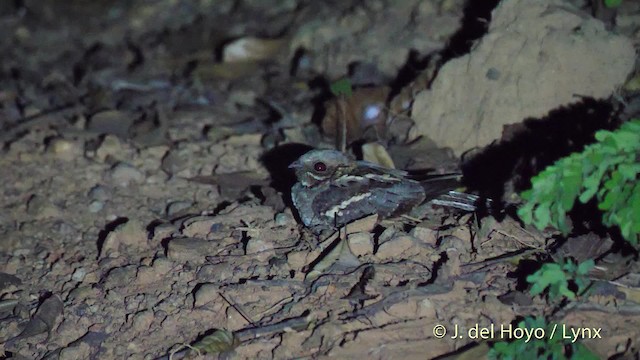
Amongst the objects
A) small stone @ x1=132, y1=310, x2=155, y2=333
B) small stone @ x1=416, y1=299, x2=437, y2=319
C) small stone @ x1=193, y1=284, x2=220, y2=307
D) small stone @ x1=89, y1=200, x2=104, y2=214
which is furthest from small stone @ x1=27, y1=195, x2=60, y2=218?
small stone @ x1=416, y1=299, x2=437, y2=319

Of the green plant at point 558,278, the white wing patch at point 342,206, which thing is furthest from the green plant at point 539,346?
the white wing patch at point 342,206

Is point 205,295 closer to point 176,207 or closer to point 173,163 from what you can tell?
point 176,207

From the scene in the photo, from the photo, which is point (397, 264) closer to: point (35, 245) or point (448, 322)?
point (448, 322)

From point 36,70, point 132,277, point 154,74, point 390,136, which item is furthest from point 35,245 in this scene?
point 36,70

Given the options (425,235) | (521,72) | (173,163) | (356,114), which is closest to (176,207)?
(173,163)

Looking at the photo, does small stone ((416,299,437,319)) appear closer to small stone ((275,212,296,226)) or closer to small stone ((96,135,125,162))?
small stone ((275,212,296,226))

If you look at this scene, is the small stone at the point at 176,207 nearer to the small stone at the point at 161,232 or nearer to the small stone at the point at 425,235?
the small stone at the point at 161,232

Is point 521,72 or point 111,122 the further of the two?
point 111,122
